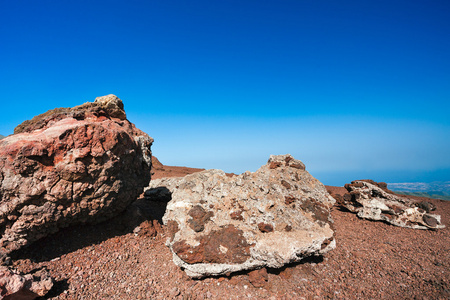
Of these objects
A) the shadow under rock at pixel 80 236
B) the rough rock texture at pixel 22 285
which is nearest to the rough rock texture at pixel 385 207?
the shadow under rock at pixel 80 236

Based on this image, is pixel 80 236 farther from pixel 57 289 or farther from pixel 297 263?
pixel 297 263

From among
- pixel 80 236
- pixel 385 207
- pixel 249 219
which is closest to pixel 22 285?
pixel 80 236

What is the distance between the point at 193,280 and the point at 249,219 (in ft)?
7.98

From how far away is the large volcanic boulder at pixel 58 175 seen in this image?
18.8 ft

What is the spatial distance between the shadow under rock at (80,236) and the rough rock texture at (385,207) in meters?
10.6

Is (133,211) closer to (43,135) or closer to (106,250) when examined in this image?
(106,250)

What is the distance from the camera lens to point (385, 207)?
11164 millimetres

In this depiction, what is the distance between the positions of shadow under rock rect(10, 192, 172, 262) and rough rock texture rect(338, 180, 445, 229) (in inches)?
418

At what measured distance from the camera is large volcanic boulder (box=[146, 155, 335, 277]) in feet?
20.0

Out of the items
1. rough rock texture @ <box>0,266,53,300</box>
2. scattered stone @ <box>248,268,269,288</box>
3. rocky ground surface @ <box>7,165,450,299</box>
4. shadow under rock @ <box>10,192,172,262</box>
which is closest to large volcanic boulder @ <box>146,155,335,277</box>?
scattered stone @ <box>248,268,269,288</box>

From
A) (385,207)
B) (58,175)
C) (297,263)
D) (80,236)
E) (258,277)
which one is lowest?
(258,277)

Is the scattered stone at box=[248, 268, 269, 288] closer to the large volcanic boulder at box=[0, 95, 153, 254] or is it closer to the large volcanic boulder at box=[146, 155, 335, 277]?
the large volcanic boulder at box=[146, 155, 335, 277]

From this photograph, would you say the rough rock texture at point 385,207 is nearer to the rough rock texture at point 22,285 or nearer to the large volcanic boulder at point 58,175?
the large volcanic boulder at point 58,175

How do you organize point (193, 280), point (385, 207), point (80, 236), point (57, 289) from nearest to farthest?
point (57, 289) < point (193, 280) < point (80, 236) < point (385, 207)
